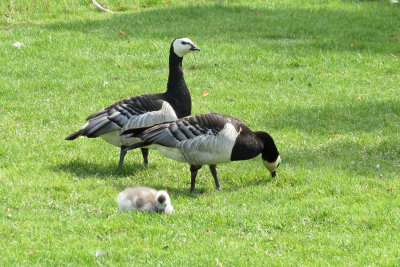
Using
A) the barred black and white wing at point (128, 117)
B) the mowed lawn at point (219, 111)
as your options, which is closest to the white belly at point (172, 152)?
the mowed lawn at point (219, 111)

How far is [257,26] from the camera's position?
18078mm

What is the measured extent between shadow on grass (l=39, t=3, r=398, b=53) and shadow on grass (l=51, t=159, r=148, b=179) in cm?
732

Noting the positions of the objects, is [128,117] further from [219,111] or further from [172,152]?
[219,111]

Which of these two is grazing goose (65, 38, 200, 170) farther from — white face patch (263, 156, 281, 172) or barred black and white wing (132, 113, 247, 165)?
white face patch (263, 156, 281, 172)

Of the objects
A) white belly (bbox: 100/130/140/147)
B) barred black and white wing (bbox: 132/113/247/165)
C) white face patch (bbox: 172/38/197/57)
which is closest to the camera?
barred black and white wing (bbox: 132/113/247/165)

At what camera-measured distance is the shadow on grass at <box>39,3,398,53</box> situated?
54.5 feet

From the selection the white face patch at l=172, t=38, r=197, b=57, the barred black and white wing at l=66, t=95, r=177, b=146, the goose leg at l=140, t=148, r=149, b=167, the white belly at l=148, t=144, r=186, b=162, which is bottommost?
the goose leg at l=140, t=148, r=149, b=167

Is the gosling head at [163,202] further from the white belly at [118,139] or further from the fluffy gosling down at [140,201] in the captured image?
the white belly at [118,139]

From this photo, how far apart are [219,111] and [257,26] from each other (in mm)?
6840

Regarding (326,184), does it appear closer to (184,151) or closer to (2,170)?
(184,151)

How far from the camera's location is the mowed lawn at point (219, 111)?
6711 mm

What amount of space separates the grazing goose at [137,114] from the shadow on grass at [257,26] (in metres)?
6.91

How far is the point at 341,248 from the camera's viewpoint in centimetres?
662

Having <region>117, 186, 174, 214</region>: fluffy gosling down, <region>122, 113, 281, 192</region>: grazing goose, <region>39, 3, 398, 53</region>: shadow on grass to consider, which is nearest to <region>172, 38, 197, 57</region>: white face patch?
<region>122, 113, 281, 192</region>: grazing goose
